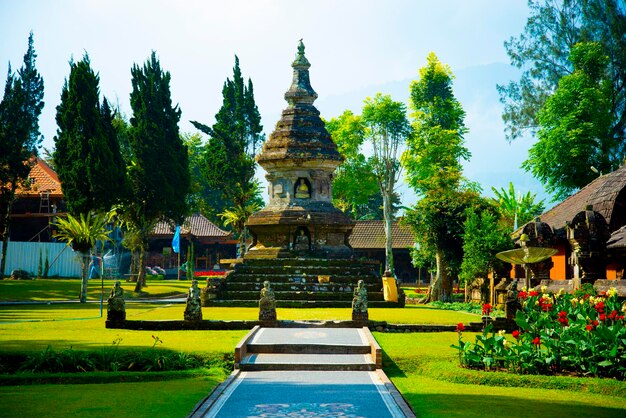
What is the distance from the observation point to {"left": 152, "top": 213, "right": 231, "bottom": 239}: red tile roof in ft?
214

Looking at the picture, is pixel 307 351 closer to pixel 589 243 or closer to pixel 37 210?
pixel 589 243

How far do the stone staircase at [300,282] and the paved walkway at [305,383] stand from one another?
30.0ft

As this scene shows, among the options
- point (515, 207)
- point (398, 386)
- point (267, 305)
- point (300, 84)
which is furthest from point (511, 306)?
point (515, 207)

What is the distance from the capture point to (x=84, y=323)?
22.5m

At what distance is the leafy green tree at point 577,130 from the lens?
41656mm

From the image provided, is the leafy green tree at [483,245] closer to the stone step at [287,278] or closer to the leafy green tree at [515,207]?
the stone step at [287,278]

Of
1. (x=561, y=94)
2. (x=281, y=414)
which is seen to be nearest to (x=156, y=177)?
(x=561, y=94)

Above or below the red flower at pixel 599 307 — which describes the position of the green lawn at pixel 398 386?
below

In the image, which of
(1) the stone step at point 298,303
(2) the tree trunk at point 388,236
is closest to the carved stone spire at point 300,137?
(1) the stone step at point 298,303

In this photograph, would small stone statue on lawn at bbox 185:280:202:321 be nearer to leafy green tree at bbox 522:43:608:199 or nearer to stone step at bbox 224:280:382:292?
stone step at bbox 224:280:382:292

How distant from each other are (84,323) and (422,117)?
144 feet

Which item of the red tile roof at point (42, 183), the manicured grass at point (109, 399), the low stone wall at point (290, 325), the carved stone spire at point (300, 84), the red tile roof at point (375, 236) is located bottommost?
the manicured grass at point (109, 399)

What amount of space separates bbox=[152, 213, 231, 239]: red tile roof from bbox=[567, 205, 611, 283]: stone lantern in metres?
44.6

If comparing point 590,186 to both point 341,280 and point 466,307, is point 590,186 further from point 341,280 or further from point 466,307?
point 341,280
